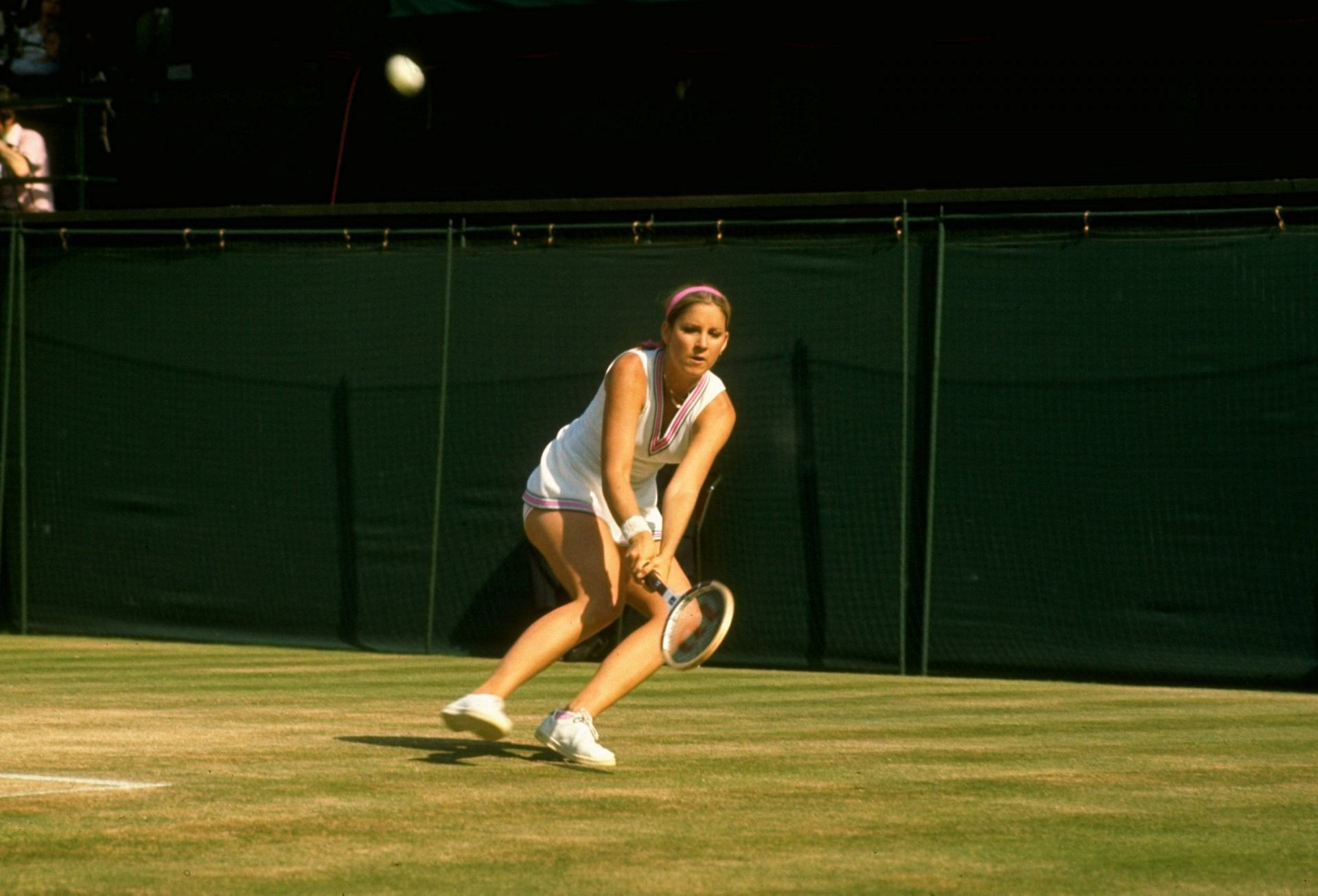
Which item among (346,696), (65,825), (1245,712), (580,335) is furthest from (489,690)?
(580,335)

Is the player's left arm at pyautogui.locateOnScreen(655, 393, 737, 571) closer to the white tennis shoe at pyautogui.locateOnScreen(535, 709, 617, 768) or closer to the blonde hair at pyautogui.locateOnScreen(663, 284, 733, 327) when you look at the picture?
the blonde hair at pyautogui.locateOnScreen(663, 284, 733, 327)

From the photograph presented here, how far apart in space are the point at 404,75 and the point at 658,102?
2272 millimetres

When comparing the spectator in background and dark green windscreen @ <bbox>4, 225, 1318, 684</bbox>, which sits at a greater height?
the spectator in background

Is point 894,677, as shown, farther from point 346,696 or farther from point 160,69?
point 160,69

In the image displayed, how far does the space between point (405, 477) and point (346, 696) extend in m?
3.82

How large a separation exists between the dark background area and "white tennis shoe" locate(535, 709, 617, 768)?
9.96 metres

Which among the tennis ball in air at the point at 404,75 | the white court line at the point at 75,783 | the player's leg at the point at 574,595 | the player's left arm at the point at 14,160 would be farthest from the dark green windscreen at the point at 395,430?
the white court line at the point at 75,783

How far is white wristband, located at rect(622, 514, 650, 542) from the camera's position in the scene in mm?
7246

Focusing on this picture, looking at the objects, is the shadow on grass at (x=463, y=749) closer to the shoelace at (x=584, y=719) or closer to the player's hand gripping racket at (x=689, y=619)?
the shoelace at (x=584, y=719)

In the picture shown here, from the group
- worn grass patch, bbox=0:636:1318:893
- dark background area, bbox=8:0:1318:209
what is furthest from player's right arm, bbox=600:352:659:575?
dark background area, bbox=8:0:1318:209

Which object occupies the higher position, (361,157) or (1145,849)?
(361,157)

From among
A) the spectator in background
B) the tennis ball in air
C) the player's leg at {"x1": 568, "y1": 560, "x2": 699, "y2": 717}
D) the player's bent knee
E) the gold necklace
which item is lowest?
the player's leg at {"x1": 568, "y1": 560, "x2": 699, "y2": 717}

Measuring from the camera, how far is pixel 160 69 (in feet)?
66.8

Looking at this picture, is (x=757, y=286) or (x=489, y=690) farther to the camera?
(x=757, y=286)
